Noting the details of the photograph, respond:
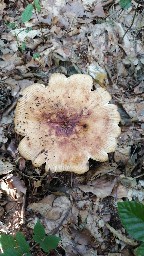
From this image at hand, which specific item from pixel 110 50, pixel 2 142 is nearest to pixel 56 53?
pixel 110 50

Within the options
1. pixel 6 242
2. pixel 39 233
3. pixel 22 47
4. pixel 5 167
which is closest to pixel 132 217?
pixel 39 233

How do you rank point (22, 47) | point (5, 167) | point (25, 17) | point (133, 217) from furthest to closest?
point (22, 47), point (25, 17), point (5, 167), point (133, 217)

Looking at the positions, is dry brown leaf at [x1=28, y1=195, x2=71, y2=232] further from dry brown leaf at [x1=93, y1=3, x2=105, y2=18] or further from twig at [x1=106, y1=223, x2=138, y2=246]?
dry brown leaf at [x1=93, y1=3, x2=105, y2=18]

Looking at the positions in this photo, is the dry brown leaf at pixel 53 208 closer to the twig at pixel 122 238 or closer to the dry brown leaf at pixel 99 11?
the twig at pixel 122 238

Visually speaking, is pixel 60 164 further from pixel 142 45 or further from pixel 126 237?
pixel 142 45

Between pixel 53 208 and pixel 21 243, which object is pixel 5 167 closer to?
pixel 53 208

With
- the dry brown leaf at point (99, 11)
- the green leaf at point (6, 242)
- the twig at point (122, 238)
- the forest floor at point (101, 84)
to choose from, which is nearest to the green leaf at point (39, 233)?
the green leaf at point (6, 242)

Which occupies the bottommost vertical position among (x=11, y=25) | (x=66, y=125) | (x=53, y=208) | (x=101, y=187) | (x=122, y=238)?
(x=122, y=238)
